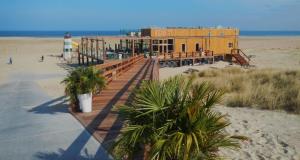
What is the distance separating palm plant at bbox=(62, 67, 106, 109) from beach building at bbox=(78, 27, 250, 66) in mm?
16885

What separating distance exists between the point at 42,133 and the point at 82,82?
2307mm

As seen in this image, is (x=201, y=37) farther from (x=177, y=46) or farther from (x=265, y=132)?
(x=265, y=132)

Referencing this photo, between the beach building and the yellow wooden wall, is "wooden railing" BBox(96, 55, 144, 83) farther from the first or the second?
the yellow wooden wall

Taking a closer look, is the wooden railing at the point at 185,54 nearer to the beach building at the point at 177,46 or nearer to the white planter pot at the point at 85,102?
the beach building at the point at 177,46

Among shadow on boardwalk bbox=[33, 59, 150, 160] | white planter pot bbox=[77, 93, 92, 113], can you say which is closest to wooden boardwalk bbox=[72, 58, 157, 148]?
shadow on boardwalk bbox=[33, 59, 150, 160]

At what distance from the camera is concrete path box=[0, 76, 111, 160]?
710 cm

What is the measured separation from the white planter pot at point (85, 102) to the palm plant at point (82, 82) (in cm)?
18

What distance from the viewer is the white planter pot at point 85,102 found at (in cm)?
1032

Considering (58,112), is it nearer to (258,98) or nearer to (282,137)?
(282,137)

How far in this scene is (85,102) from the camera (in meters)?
10.4

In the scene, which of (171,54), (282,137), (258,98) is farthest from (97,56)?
(282,137)

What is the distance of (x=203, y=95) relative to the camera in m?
4.95

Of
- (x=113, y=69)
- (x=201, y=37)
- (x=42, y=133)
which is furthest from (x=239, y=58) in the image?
(x=42, y=133)

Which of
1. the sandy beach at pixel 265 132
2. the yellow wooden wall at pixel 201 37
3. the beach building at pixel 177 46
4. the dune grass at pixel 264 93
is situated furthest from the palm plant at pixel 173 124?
the yellow wooden wall at pixel 201 37
